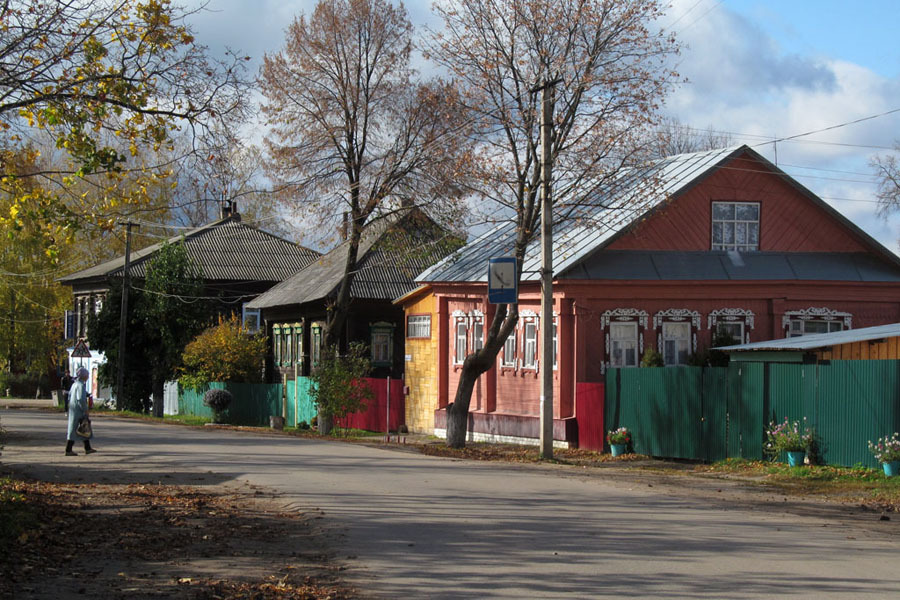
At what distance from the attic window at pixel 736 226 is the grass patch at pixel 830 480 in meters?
9.30

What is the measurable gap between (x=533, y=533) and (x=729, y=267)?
1806 centimetres

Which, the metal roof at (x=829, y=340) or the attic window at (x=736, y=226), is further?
the attic window at (x=736, y=226)

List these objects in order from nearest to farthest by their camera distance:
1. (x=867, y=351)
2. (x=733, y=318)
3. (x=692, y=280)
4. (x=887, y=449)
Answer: (x=887, y=449)
(x=867, y=351)
(x=692, y=280)
(x=733, y=318)

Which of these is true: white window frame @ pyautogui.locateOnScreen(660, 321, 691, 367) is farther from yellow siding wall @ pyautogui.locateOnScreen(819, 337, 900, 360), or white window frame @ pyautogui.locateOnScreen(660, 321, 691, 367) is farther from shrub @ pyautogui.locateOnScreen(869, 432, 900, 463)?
shrub @ pyautogui.locateOnScreen(869, 432, 900, 463)

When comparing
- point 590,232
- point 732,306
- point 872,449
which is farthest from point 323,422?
point 872,449

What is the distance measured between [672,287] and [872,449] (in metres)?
9.90

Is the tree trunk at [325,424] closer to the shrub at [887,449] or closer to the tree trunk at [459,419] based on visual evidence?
the tree trunk at [459,419]

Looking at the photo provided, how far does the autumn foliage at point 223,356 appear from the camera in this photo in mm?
42875

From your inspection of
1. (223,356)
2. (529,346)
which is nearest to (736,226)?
(529,346)

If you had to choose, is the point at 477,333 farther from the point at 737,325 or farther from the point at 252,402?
the point at 252,402

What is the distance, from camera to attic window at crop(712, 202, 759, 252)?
28.4m

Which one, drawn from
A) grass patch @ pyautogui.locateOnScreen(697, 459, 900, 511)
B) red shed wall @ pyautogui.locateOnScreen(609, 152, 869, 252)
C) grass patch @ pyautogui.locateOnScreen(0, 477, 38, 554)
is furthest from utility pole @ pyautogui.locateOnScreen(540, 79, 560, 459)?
grass patch @ pyautogui.locateOnScreen(0, 477, 38, 554)

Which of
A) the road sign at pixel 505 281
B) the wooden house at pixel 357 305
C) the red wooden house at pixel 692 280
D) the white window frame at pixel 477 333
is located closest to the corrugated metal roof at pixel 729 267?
the red wooden house at pixel 692 280

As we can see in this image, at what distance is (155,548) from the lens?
1033cm
